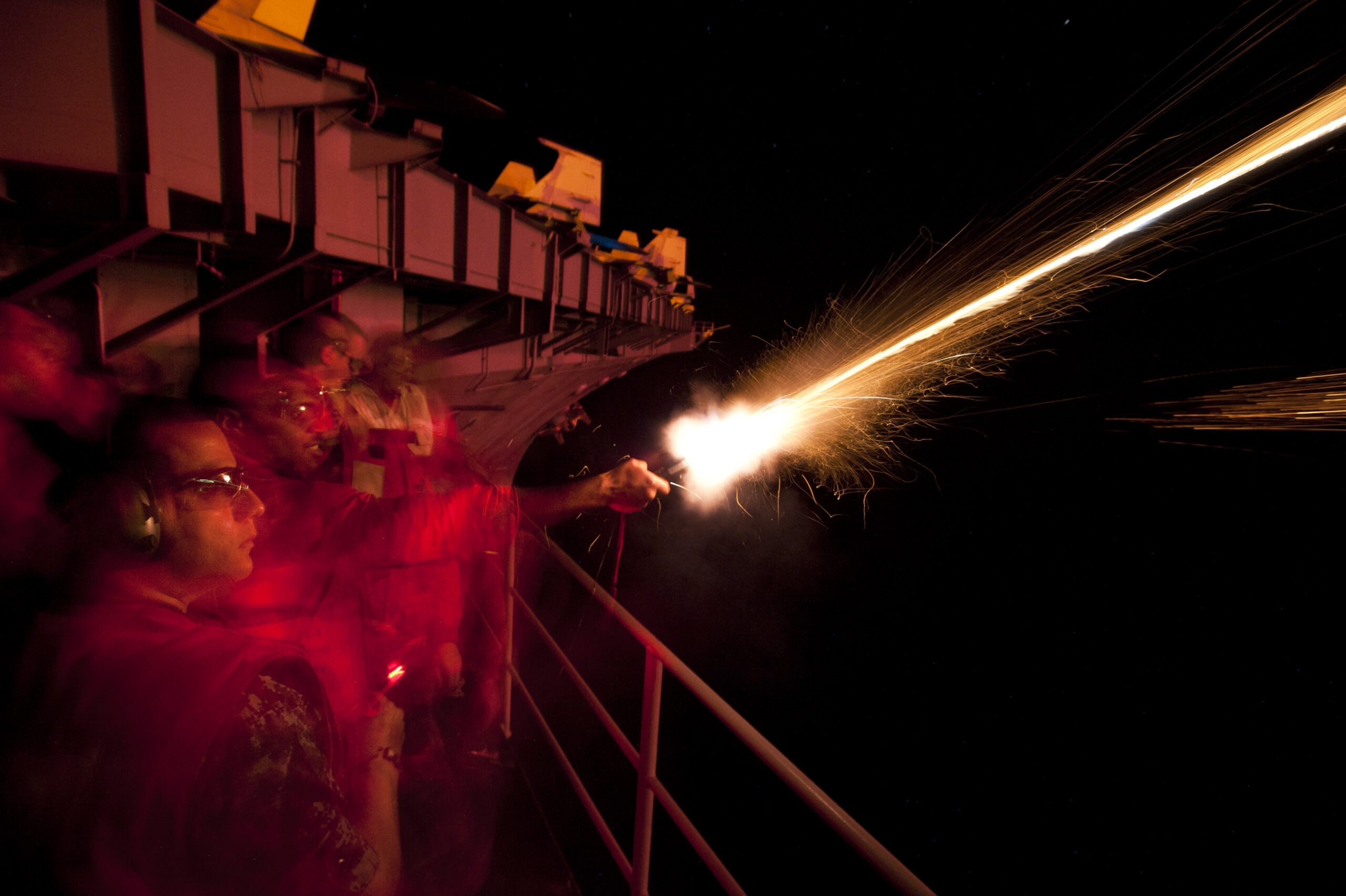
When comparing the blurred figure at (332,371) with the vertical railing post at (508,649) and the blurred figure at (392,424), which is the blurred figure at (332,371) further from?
the vertical railing post at (508,649)

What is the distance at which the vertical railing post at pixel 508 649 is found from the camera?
317 cm

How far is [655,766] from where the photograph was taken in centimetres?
191

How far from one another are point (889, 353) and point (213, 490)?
514 cm

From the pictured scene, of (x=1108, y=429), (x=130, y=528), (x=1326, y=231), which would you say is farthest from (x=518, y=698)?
(x=1108, y=429)

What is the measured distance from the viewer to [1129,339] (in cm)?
2673

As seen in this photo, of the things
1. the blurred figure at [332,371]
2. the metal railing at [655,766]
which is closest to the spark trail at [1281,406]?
the metal railing at [655,766]

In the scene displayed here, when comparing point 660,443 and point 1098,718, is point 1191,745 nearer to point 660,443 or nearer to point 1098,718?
point 1098,718

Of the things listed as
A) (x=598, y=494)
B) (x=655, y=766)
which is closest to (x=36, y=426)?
(x=598, y=494)

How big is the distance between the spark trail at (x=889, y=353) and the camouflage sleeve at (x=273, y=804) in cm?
171

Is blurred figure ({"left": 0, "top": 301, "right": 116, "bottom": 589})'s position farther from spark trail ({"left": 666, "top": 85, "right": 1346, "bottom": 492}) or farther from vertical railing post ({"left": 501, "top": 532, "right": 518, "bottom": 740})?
spark trail ({"left": 666, "top": 85, "right": 1346, "bottom": 492})

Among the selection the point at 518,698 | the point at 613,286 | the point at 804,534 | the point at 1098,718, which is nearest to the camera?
the point at 518,698

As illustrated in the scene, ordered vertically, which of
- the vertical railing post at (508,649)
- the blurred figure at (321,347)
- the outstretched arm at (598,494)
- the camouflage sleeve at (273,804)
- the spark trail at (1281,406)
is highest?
the spark trail at (1281,406)

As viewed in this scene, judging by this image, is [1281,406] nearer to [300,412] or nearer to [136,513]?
[300,412]

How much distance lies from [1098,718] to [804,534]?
19963 mm
